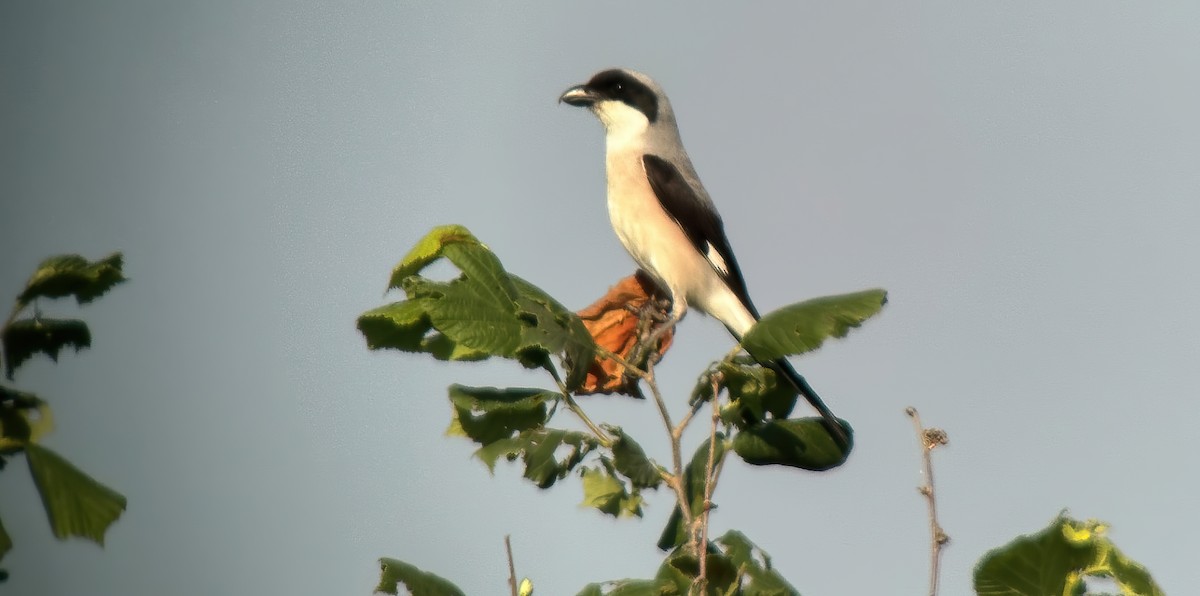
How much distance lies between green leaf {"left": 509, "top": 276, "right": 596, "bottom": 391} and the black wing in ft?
9.24

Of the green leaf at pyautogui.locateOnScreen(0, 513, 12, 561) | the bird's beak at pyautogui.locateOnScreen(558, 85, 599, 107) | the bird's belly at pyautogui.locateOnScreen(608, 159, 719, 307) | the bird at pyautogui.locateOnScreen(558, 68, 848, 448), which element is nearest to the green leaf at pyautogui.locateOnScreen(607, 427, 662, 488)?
the green leaf at pyautogui.locateOnScreen(0, 513, 12, 561)

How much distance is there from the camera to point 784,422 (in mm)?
3027

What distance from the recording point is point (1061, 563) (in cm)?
229

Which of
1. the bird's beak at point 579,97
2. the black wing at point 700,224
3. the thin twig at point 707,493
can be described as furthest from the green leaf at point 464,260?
the bird's beak at point 579,97

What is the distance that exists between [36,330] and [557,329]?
1.17 metres

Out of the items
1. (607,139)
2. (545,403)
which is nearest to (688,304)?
(607,139)

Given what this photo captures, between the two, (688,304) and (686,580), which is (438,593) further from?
(688,304)

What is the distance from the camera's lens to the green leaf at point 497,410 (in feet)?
9.47

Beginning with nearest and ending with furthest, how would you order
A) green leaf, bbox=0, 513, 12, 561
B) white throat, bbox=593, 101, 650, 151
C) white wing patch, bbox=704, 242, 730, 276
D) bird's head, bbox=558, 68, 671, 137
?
green leaf, bbox=0, 513, 12, 561, white wing patch, bbox=704, 242, 730, 276, white throat, bbox=593, 101, 650, 151, bird's head, bbox=558, 68, 671, 137

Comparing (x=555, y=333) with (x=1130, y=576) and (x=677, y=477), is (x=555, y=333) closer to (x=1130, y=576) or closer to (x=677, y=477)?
(x=677, y=477)

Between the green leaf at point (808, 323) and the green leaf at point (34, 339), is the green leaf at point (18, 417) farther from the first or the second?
the green leaf at point (808, 323)

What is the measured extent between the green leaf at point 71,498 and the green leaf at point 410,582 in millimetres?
855

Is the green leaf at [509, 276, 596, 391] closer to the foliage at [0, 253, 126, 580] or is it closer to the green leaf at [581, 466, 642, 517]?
the green leaf at [581, 466, 642, 517]

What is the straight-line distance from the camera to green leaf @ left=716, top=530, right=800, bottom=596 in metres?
2.63
